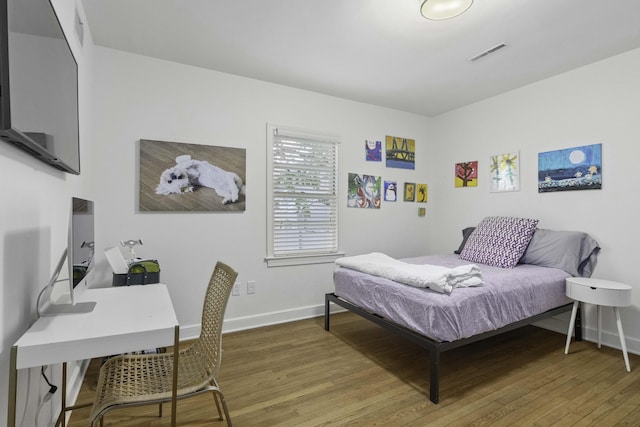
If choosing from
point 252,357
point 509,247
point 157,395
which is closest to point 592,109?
point 509,247

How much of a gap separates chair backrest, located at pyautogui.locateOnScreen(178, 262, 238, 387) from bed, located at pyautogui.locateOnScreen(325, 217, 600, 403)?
1308mm

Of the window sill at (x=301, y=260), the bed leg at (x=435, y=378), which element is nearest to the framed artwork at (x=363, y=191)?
the window sill at (x=301, y=260)

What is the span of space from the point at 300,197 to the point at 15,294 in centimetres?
260

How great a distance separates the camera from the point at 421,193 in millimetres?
4410

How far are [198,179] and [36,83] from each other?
1868mm

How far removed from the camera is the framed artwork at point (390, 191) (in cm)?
409

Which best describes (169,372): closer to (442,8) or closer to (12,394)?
(12,394)

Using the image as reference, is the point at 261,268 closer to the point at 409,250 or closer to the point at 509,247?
the point at 409,250

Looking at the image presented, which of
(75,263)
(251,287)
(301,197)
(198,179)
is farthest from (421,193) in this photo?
(75,263)

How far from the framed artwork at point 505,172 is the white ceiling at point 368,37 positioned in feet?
2.61

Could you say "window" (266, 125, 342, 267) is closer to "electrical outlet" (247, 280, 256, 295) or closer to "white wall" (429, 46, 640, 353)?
"electrical outlet" (247, 280, 256, 295)

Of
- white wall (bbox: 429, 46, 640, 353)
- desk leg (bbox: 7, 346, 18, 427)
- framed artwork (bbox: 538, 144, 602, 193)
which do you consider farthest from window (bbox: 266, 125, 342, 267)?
desk leg (bbox: 7, 346, 18, 427)

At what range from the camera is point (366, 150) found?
394cm

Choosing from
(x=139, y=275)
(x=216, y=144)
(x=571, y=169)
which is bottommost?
(x=139, y=275)
